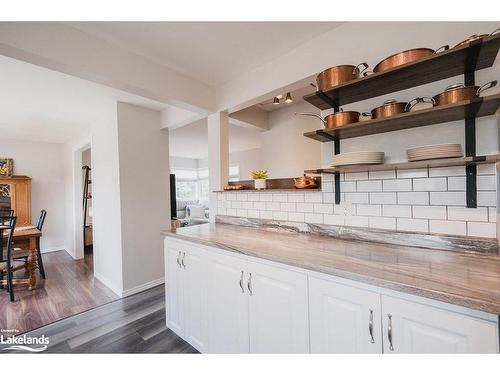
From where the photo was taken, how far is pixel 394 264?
103 centimetres

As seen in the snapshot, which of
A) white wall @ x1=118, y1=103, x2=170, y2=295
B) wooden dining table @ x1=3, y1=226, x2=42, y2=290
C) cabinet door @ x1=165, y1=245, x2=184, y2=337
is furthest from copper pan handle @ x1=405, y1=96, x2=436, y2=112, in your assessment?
wooden dining table @ x1=3, y1=226, x2=42, y2=290

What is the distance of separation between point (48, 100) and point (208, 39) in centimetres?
226

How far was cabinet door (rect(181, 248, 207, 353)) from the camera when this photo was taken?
5.35 feet

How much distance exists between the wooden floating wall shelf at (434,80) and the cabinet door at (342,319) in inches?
28.7

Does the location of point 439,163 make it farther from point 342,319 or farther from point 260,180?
point 260,180

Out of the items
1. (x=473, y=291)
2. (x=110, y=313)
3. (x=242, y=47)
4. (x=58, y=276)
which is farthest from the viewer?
(x=58, y=276)

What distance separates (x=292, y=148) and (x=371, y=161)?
2.06 metres

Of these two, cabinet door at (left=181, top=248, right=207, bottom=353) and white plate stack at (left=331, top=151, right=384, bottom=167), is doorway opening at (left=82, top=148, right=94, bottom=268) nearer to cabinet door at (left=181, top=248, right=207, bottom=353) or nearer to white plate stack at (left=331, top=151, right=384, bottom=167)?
cabinet door at (left=181, top=248, right=207, bottom=353)

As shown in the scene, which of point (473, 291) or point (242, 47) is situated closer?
point (473, 291)

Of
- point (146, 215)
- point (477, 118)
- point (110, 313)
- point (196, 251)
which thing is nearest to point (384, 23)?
point (477, 118)

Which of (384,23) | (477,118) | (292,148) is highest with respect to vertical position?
(384,23)

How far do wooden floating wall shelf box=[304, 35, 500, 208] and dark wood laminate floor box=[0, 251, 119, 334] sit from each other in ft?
9.70

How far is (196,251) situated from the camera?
1.67 metres
